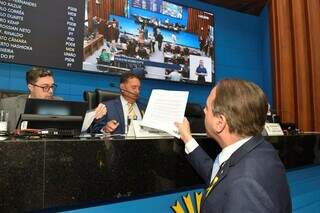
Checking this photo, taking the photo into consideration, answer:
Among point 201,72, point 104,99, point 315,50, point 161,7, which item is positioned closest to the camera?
point 104,99

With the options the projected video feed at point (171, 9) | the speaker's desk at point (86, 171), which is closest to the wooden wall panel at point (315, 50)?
the projected video feed at point (171, 9)

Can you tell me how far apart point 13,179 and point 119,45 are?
255 cm

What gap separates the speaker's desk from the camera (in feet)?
2.78

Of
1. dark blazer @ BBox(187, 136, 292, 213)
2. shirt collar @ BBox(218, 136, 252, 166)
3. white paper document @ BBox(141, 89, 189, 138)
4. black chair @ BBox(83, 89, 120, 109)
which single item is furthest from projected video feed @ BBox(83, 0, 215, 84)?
dark blazer @ BBox(187, 136, 292, 213)

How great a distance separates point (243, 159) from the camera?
3.01 feet

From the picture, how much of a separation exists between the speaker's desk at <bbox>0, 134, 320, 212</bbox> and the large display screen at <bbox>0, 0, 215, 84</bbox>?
1.98m

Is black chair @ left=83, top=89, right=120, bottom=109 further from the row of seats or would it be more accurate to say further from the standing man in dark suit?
the standing man in dark suit

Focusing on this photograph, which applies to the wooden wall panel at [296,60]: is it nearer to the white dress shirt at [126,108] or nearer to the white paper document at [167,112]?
the white dress shirt at [126,108]

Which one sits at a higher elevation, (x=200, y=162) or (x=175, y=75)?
(x=175, y=75)

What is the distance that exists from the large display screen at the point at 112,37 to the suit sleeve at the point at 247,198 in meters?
2.37

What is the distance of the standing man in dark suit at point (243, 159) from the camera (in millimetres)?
823

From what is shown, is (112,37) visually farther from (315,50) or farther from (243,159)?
(243,159)

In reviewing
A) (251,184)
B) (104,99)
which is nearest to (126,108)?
(104,99)

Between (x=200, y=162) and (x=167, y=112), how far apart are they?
245 millimetres
